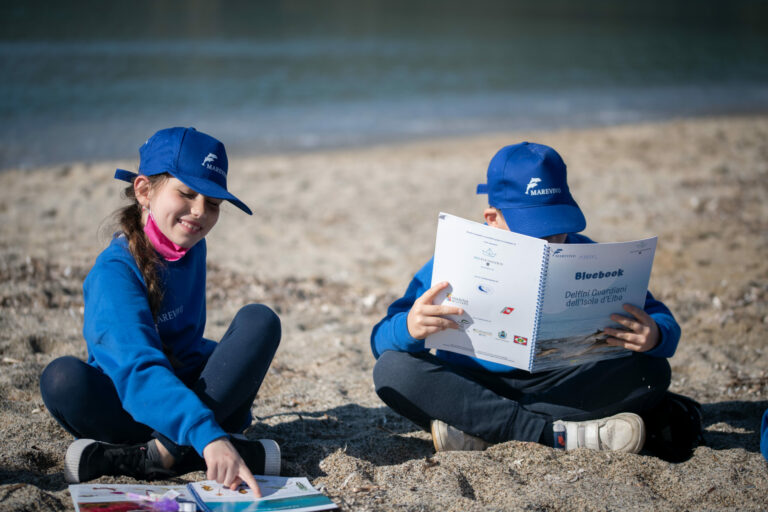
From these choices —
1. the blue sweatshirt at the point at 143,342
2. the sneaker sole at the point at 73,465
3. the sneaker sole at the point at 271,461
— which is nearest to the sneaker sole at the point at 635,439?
the sneaker sole at the point at 271,461

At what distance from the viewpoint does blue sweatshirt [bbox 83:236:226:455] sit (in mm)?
2047

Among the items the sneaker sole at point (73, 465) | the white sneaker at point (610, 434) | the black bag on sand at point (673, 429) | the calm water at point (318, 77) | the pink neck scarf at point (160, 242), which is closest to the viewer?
the sneaker sole at point (73, 465)

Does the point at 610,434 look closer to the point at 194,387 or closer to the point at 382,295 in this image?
the point at 194,387

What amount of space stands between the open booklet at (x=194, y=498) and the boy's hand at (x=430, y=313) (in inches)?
24.5

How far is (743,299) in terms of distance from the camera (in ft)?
14.3

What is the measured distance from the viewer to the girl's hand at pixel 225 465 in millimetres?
1992

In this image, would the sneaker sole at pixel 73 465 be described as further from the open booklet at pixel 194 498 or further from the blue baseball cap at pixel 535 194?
the blue baseball cap at pixel 535 194

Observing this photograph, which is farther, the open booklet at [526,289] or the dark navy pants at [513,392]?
the dark navy pants at [513,392]

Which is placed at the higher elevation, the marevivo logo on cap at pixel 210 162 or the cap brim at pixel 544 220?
the marevivo logo on cap at pixel 210 162

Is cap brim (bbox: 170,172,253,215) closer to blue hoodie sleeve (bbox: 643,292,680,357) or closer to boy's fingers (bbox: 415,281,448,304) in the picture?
boy's fingers (bbox: 415,281,448,304)

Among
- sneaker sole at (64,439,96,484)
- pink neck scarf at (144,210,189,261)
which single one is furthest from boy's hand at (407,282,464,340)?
sneaker sole at (64,439,96,484)

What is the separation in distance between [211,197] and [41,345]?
1694 millimetres

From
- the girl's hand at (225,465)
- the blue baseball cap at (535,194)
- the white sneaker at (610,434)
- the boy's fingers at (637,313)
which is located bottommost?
the white sneaker at (610,434)

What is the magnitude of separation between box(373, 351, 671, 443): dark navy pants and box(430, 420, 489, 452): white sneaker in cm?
2
